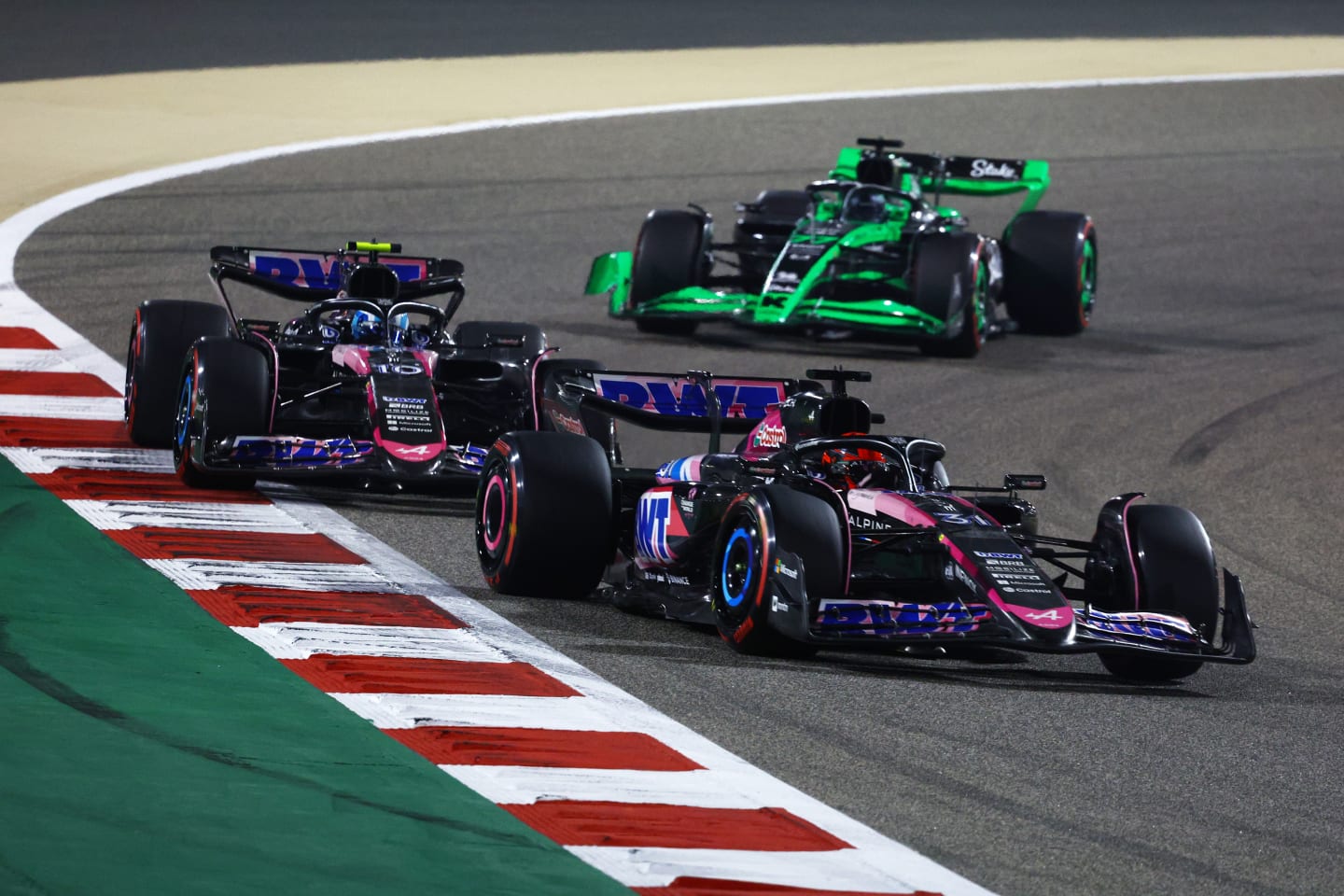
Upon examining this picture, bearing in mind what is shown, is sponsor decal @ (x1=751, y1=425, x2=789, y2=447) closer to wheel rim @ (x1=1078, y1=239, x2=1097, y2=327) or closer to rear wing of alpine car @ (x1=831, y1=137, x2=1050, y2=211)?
rear wing of alpine car @ (x1=831, y1=137, x2=1050, y2=211)

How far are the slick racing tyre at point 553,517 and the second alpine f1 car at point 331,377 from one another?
1.89 metres

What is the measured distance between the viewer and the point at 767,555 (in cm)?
895

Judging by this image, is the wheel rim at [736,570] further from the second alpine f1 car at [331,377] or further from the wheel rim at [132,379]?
the wheel rim at [132,379]

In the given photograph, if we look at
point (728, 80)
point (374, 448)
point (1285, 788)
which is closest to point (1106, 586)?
point (1285, 788)

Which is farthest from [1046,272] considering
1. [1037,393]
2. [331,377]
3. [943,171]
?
[331,377]

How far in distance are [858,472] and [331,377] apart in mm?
3894

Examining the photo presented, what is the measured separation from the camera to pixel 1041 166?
19922 mm

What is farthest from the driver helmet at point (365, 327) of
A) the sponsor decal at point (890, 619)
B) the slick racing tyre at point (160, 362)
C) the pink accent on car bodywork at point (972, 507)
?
the sponsor decal at point (890, 619)

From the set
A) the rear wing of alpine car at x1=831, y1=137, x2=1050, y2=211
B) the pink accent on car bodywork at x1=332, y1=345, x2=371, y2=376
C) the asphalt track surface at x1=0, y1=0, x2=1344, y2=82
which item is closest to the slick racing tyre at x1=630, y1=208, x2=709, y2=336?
the rear wing of alpine car at x1=831, y1=137, x2=1050, y2=211

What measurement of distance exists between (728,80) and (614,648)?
82.3 ft

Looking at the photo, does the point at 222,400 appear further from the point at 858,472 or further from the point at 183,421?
the point at 858,472

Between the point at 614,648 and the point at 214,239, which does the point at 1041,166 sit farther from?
the point at 614,648

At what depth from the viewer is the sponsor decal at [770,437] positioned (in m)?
10.4

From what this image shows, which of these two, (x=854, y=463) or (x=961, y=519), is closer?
(x=961, y=519)
